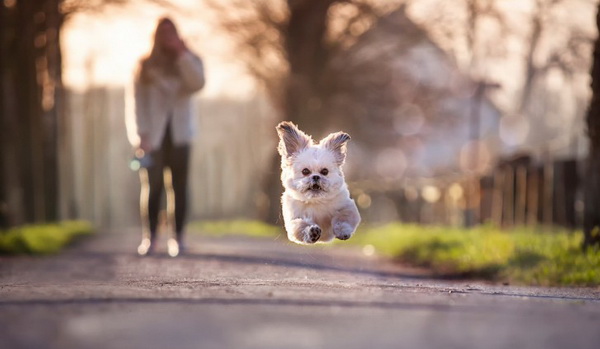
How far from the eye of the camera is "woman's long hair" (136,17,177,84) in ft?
34.9

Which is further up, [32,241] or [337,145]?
[337,145]

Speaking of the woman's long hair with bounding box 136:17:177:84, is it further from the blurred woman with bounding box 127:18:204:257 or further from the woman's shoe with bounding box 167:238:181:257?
the woman's shoe with bounding box 167:238:181:257

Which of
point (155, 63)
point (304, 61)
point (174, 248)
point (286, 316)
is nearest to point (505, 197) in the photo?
point (304, 61)

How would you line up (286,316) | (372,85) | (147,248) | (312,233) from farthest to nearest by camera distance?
1. (372,85)
2. (147,248)
3. (312,233)
4. (286,316)

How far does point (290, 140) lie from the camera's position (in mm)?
7609

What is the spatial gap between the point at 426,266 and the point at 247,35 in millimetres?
12319

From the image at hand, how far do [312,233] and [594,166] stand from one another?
16.3ft

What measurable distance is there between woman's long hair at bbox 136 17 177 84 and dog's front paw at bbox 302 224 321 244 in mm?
4261

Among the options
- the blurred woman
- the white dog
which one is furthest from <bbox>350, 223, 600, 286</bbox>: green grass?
the blurred woman

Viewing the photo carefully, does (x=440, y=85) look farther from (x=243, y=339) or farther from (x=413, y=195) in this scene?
(x=243, y=339)

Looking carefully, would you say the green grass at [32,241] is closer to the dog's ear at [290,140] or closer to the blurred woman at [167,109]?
the blurred woman at [167,109]

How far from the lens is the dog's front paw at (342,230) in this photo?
6.96m

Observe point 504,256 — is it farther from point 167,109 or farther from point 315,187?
point 315,187

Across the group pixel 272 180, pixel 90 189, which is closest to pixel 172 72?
pixel 272 180
